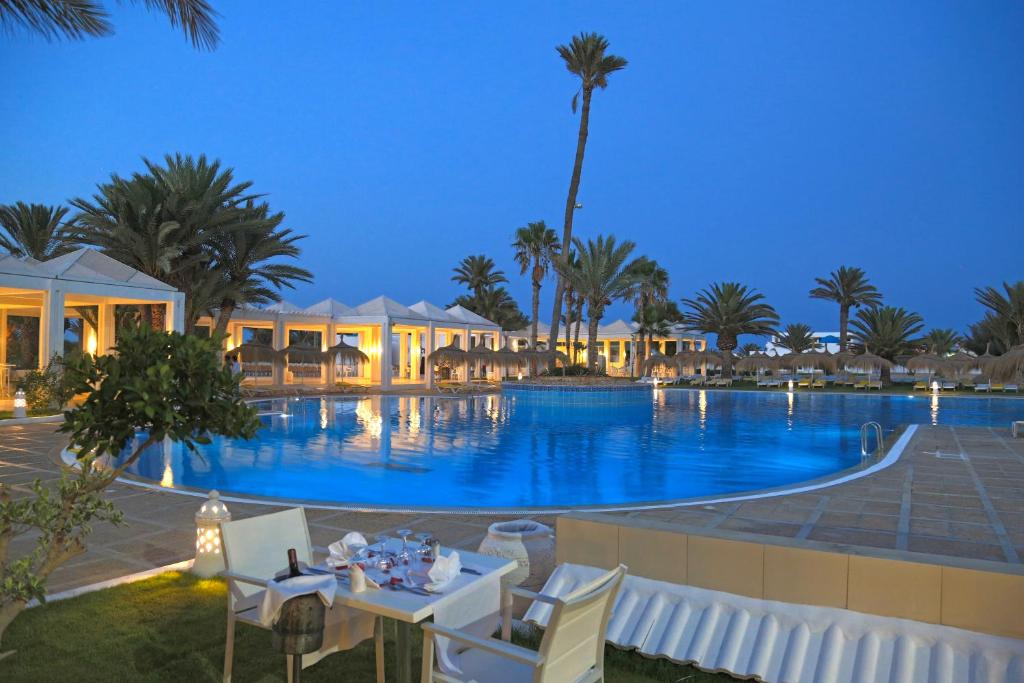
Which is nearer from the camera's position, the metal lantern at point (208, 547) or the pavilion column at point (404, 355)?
the metal lantern at point (208, 547)

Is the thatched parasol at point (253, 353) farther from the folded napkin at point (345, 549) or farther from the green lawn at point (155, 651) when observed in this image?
the folded napkin at point (345, 549)

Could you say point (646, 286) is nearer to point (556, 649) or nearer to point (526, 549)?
point (526, 549)

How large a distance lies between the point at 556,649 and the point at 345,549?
1214 millimetres

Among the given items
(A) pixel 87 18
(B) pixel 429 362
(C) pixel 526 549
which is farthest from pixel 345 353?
(C) pixel 526 549

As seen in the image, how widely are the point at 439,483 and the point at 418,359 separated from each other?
24172 mm

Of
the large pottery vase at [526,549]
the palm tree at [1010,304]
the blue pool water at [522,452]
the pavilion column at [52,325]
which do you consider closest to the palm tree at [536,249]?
the blue pool water at [522,452]

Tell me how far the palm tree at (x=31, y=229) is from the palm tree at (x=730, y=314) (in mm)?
29423

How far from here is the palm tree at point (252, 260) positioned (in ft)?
70.0

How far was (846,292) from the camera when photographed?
122 feet

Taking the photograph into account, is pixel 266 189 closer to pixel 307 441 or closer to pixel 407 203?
pixel 407 203

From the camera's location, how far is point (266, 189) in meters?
93.1

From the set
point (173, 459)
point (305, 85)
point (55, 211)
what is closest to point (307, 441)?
point (173, 459)

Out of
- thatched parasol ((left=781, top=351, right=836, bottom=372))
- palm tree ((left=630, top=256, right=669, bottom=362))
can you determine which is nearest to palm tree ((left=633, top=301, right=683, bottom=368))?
palm tree ((left=630, top=256, right=669, bottom=362))

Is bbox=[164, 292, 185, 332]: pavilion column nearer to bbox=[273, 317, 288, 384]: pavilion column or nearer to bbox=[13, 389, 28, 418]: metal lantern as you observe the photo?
bbox=[13, 389, 28, 418]: metal lantern
